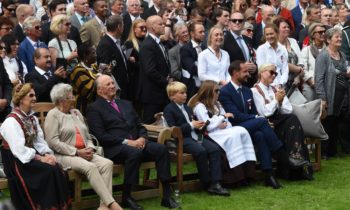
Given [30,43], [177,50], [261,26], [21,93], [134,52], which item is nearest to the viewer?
→ [21,93]

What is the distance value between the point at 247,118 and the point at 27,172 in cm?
354

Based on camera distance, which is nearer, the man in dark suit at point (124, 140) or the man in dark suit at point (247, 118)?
the man in dark suit at point (124, 140)

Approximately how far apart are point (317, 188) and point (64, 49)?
386 cm

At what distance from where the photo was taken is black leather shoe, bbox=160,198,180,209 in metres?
10.0

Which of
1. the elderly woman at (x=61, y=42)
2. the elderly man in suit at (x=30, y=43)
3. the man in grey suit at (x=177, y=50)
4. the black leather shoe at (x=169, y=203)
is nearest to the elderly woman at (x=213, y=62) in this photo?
the man in grey suit at (x=177, y=50)

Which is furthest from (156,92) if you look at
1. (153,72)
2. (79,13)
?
(79,13)

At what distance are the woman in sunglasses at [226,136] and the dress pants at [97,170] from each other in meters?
2.00

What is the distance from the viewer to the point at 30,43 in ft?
37.7

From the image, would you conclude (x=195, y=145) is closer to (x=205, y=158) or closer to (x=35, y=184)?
(x=205, y=158)

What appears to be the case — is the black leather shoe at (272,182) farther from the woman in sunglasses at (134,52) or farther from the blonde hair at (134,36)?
the blonde hair at (134,36)

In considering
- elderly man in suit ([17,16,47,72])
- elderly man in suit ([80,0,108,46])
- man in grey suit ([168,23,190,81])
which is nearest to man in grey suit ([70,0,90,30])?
elderly man in suit ([80,0,108,46])

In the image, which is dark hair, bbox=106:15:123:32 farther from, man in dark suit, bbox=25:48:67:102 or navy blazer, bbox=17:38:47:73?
man in dark suit, bbox=25:48:67:102

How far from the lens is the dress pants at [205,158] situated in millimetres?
10859

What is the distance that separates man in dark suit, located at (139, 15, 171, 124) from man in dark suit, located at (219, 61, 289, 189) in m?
0.92
